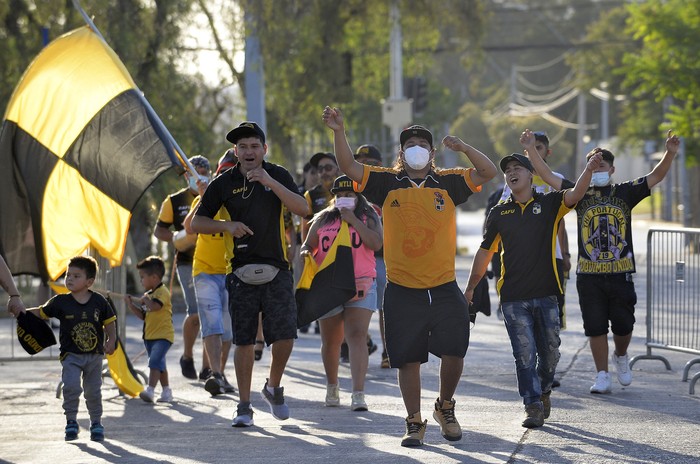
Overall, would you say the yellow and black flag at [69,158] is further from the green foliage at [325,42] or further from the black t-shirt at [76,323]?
the green foliage at [325,42]

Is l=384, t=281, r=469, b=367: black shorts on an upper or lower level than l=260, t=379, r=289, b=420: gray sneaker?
upper

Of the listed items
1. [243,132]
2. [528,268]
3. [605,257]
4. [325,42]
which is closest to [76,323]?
[243,132]

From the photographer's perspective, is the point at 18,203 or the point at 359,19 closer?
the point at 18,203

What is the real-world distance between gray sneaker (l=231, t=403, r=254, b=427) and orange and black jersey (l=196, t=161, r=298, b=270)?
3.02 feet

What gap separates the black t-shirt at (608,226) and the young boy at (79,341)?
3.47 metres

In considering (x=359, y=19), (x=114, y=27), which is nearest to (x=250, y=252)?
(x=114, y=27)

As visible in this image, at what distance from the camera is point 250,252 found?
9125 mm

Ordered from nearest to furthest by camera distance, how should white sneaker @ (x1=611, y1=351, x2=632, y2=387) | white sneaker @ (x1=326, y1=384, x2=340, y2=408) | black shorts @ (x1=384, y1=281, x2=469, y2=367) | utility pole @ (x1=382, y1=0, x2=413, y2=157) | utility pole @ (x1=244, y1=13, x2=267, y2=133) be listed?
black shorts @ (x1=384, y1=281, x2=469, y2=367) → white sneaker @ (x1=326, y1=384, x2=340, y2=408) → white sneaker @ (x1=611, y1=351, x2=632, y2=387) → utility pole @ (x1=244, y1=13, x2=267, y2=133) → utility pole @ (x1=382, y1=0, x2=413, y2=157)

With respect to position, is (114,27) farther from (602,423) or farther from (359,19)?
(602,423)

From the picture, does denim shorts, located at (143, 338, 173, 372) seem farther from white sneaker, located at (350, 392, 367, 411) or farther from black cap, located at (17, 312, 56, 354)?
black cap, located at (17, 312, 56, 354)

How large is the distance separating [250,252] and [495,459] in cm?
229

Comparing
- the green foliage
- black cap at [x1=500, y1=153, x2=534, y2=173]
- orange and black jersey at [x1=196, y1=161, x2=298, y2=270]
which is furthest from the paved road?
the green foliage

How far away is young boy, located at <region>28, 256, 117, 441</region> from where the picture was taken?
29.1 feet

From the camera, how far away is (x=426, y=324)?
8.42 metres
